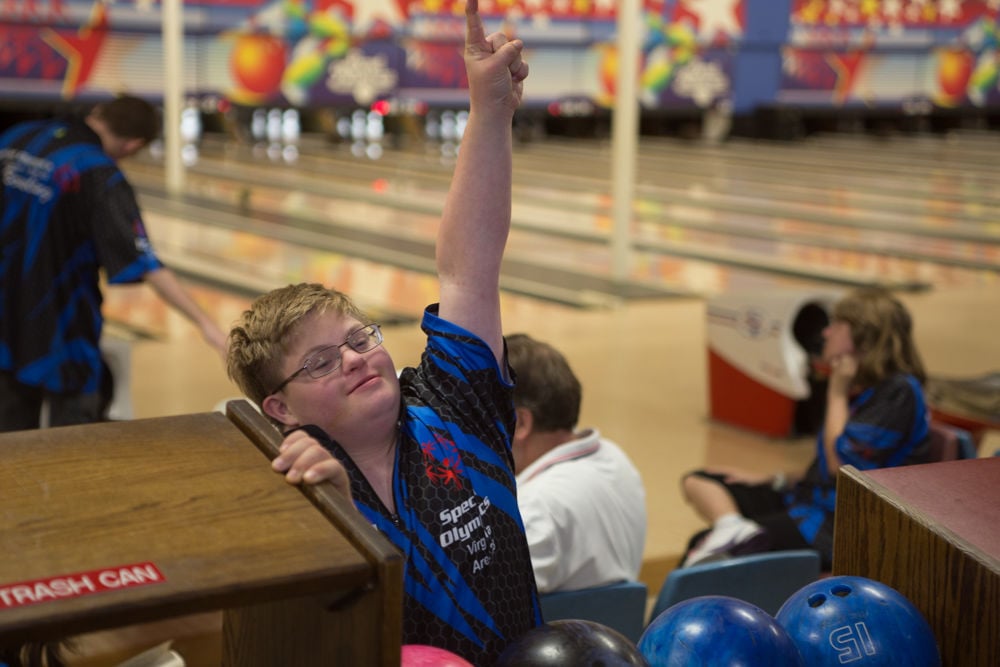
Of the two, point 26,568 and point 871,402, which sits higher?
point 26,568

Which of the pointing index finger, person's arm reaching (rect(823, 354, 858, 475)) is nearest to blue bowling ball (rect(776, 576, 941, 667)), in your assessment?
the pointing index finger

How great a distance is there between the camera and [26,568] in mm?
985

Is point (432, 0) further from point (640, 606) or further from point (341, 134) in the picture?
point (640, 606)

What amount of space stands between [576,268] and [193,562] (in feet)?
24.4

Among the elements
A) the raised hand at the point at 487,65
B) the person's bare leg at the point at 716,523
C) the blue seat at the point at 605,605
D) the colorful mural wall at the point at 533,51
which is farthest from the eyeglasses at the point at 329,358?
the colorful mural wall at the point at 533,51

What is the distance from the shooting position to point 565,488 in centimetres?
221

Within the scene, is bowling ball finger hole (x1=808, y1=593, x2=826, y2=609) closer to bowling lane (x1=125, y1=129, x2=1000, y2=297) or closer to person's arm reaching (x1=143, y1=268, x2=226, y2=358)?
person's arm reaching (x1=143, y1=268, x2=226, y2=358)

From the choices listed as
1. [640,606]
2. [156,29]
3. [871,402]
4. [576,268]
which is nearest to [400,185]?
[156,29]

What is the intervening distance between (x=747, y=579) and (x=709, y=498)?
106 cm

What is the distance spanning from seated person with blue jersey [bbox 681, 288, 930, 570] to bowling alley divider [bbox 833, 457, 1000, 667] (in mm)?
1327

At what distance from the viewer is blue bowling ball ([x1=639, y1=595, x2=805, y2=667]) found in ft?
4.66

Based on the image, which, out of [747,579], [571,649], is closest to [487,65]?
[571,649]

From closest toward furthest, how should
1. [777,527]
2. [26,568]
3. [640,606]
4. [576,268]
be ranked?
[26,568]
[640,606]
[777,527]
[576,268]

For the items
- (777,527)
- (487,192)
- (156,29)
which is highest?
(156,29)
